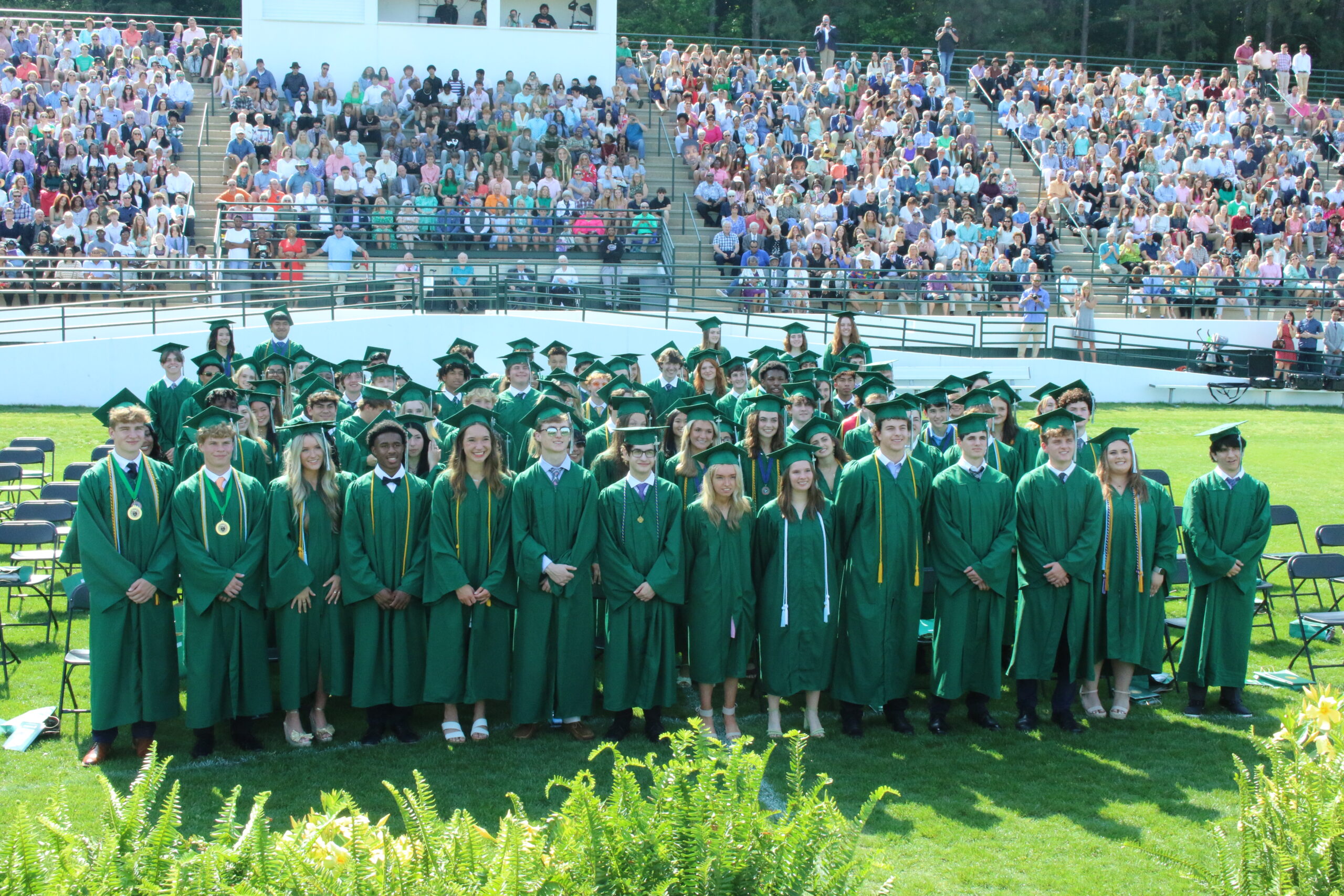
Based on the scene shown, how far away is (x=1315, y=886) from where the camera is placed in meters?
3.21

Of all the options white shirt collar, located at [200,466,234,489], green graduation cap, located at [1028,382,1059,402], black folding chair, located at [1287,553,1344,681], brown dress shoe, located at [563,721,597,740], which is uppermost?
green graduation cap, located at [1028,382,1059,402]

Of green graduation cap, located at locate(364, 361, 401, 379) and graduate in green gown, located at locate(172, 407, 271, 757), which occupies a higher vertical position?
green graduation cap, located at locate(364, 361, 401, 379)

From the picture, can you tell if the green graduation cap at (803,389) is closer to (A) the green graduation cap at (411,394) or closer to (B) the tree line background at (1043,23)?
(A) the green graduation cap at (411,394)

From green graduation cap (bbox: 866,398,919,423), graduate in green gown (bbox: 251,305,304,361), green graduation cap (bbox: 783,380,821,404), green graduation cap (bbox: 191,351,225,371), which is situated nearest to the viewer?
green graduation cap (bbox: 866,398,919,423)

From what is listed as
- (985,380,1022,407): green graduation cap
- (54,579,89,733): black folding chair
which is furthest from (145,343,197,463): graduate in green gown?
(985,380,1022,407): green graduation cap

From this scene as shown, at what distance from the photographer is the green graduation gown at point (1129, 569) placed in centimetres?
771

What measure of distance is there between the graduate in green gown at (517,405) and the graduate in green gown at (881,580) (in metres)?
3.33

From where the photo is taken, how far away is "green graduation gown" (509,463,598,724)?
728cm

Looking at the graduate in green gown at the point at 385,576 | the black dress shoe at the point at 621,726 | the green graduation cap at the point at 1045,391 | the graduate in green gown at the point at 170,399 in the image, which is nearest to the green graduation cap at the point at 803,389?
the green graduation cap at the point at 1045,391

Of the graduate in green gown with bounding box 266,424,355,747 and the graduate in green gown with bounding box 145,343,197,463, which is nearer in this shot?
the graduate in green gown with bounding box 266,424,355,747

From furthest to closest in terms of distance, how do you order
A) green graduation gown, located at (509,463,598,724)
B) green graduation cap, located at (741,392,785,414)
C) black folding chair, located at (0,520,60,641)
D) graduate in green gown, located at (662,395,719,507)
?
black folding chair, located at (0,520,60,641) → green graduation cap, located at (741,392,785,414) → graduate in green gown, located at (662,395,719,507) → green graduation gown, located at (509,463,598,724)

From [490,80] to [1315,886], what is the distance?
27.9 metres

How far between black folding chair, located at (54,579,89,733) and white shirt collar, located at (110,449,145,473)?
0.65 meters

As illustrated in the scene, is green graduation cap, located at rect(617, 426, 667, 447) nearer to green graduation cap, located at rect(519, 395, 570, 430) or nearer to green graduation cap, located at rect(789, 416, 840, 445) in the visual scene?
green graduation cap, located at rect(519, 395, 570, 430)
